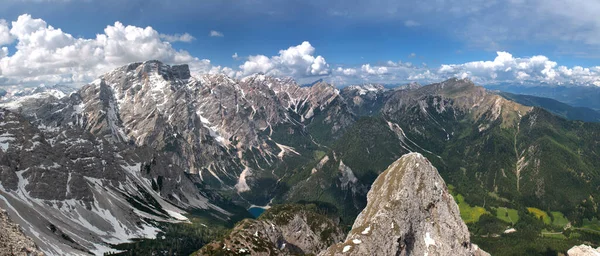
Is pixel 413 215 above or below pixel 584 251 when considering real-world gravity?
above

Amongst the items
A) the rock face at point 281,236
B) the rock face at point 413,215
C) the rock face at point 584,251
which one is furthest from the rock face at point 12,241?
the rock face at point 584,251

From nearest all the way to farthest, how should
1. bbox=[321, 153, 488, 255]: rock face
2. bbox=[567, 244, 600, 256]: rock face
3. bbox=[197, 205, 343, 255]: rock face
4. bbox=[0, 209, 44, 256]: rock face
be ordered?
bbox=[0, 209, 44, 256]: rock face
bbox=[321, 153, 488, 255]: rock face
bbox=[567, 244, 600, 256]: rock face
bbox=[197, 205, 343, 255]: rock face

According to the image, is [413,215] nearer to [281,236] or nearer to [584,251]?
[584,251]

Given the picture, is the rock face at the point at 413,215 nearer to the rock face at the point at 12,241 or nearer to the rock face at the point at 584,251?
the rock face at the point at 584,251

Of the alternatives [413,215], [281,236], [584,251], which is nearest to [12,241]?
[413,215]

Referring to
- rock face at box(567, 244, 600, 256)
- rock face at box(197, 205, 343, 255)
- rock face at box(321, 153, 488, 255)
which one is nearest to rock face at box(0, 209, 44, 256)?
rock face at box(321, 153, 488, 255)

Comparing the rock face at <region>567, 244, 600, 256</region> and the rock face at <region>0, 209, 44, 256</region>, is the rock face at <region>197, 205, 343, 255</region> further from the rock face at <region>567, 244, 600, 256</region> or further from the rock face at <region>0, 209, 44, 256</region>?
the rock face at <region>567, 244, 600, 256</region>
